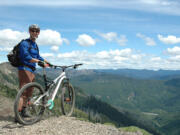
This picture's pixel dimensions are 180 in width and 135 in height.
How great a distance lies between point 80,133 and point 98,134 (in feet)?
2.66

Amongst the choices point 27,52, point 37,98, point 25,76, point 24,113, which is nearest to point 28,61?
point 27,52

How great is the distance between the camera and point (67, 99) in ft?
43.6

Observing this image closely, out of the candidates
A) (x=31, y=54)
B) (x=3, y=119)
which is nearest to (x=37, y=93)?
(x=31, y=54)

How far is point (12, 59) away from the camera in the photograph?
10.5 m

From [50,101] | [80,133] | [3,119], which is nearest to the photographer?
[80,133]

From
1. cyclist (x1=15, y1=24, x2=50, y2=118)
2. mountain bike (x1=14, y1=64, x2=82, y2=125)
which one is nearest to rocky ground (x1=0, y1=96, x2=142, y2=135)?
mountain bike (x1=14, y1=64, x2=82, y2=125)

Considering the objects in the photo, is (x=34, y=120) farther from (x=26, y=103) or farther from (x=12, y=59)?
(x=12, y=59)

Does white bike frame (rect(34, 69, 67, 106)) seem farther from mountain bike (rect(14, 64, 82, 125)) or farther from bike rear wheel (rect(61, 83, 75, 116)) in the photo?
bike rear wheel (rect(61, 83, 75, 116))

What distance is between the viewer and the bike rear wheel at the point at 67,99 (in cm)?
1286

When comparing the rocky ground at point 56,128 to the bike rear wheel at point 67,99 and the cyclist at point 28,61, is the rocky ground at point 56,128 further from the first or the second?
the bike rear wheel at point 67,99

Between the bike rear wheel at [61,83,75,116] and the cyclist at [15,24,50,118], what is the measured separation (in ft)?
8.10

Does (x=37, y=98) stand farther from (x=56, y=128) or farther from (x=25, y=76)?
(x=56, y=128)

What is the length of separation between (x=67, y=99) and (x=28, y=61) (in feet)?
12.8

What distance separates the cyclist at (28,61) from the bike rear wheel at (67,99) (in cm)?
247
